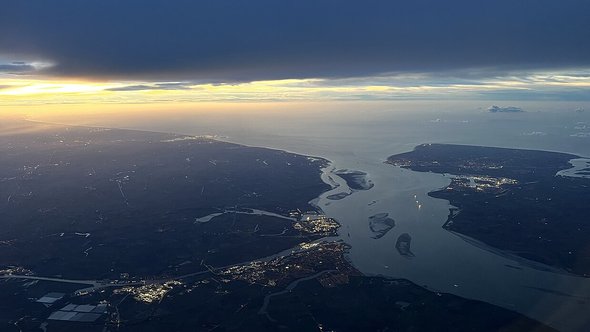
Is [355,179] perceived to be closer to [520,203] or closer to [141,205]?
[520,203]

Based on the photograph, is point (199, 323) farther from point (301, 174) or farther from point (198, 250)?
point (301, 174)

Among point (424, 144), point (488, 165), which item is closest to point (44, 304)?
point (488, 165)

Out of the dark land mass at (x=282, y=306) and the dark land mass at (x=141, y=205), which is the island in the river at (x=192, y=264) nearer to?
the dark land mass at (x=282, y=306)

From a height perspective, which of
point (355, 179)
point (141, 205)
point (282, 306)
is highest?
point (282, 306)

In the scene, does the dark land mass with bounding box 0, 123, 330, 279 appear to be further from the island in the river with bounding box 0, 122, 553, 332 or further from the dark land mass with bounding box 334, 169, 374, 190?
the dark land mass with bounding box 334, 169, 374, 190

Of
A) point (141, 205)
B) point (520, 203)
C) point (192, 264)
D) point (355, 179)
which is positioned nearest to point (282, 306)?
point (192, 264)

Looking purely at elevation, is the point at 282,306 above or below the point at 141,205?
above

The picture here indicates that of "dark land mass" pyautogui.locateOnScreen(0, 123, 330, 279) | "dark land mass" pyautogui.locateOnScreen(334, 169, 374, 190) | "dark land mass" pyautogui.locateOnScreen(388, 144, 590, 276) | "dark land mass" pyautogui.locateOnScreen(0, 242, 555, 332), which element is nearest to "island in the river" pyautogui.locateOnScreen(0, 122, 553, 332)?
"dark land mass" pyautogui.locateOnScreen(0, 242, 555, 332)
